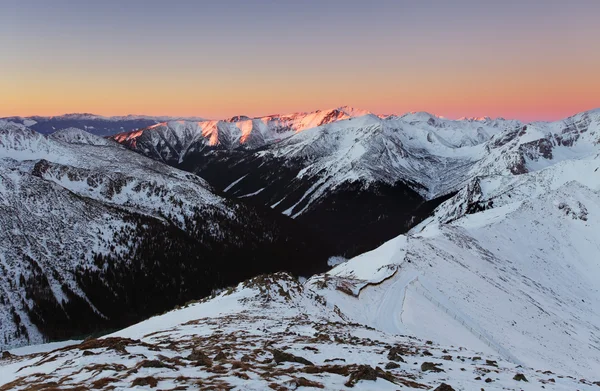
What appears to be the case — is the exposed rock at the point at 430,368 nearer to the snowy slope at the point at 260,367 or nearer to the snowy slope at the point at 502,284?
the snowy slope at the point at 260,367

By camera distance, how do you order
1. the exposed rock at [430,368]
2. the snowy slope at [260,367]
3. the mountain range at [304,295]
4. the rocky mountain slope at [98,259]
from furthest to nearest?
the rocky mountain slope at [98,259], the exposed rock at [430,368], the mountain range at [304,295], the snowy slope at [260,367]

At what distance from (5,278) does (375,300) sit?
117141 millimetres

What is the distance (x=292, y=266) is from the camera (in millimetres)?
189125

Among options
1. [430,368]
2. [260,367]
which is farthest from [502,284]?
[260,367]

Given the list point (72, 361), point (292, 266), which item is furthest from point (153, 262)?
point (72, 361)

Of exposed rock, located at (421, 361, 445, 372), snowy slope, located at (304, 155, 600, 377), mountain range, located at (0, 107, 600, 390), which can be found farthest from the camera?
snowy slope, located at (304, 155, 600, 377)

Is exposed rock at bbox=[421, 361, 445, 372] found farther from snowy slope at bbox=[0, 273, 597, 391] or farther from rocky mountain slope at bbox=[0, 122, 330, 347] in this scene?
rocky mountain slope at bbox=[0, 122, 330, 347]

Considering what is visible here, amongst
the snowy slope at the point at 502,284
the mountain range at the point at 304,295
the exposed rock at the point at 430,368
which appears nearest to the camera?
the mountain range at the point at 304,295

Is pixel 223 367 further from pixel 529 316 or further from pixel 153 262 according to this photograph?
pixel 153 262

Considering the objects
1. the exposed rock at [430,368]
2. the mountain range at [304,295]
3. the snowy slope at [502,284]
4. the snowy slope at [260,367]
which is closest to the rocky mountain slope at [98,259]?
the mountain range at [304,295]

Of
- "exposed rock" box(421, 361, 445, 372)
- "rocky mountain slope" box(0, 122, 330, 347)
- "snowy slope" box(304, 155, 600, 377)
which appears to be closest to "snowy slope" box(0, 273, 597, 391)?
"exposed rock" box(421, 361, 445, 372)

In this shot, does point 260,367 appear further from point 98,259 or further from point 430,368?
point 98,259

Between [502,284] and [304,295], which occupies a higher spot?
[304,295]

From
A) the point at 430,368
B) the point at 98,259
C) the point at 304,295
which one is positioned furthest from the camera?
the point at 98,259
